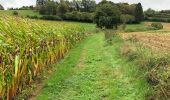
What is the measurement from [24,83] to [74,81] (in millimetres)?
2483

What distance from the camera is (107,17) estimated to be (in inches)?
2837

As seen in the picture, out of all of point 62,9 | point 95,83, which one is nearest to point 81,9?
point 62,9

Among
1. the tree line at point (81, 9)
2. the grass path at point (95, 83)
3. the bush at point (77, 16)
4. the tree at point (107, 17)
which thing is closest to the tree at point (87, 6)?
the tree line at point (81, 9)

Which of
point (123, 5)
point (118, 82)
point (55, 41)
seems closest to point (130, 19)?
point (123, 5)

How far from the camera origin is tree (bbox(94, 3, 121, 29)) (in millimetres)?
71938

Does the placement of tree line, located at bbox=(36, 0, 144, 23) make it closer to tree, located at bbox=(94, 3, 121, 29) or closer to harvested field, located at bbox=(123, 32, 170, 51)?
tree, located at bbox=(94, 3, 121, 29)

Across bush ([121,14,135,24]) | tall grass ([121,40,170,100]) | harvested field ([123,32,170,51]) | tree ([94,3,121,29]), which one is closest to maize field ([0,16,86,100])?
tall grass ([121,40,170,100])

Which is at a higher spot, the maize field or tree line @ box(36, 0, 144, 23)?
the maize field

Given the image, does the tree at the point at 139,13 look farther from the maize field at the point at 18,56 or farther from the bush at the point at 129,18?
the maize field at the point at 18,56

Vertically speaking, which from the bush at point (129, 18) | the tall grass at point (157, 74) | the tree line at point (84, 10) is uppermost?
the tall grass at point (157, 74)

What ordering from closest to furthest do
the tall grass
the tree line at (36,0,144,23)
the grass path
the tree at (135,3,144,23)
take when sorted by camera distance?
the tall grass < the grass path < the tree line at (36,0,144,23) < the tree at (135,3,144,23)

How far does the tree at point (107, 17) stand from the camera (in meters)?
71.9

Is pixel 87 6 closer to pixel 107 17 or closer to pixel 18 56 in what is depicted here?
pixel 107 17

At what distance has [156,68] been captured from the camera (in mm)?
11664
